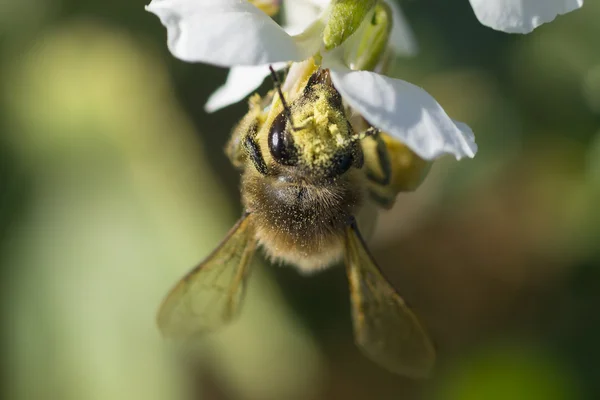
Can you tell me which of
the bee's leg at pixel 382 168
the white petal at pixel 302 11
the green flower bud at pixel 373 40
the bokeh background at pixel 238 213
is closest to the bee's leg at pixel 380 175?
the bee's leg at pixel 382 168

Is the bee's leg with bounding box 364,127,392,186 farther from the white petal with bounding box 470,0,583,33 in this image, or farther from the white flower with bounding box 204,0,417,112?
the white petal with bounding box 470,0,583,33

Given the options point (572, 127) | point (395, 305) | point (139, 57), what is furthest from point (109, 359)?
point (572, 127)

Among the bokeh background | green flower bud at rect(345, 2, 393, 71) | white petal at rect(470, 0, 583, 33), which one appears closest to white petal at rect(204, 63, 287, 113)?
green flower bud at rect(345, 2, 393, 71)

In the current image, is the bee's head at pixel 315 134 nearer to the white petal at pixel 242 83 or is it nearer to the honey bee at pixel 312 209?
the honey bee at pixel 312 209

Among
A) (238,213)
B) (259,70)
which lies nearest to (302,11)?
(259,70)

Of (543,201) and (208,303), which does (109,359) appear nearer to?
(208,303)
